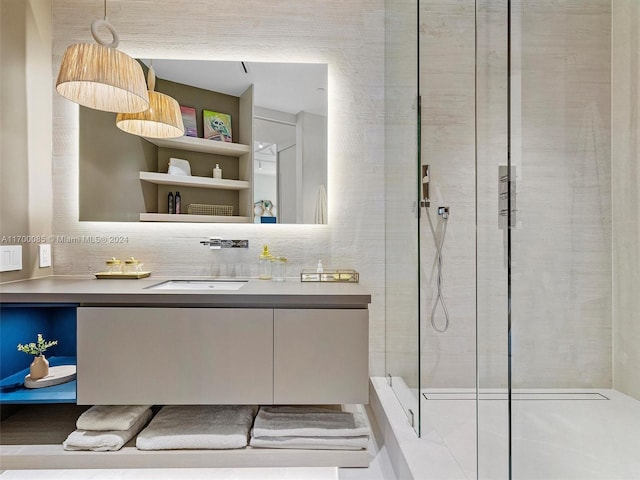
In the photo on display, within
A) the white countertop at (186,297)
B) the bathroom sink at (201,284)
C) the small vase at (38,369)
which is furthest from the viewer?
the bathroom sink at (201,284)

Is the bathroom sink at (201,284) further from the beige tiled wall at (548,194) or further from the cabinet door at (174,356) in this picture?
the beige tiled wall at (548,194)

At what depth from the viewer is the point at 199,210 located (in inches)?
83.4

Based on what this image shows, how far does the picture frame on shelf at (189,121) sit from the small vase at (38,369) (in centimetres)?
128

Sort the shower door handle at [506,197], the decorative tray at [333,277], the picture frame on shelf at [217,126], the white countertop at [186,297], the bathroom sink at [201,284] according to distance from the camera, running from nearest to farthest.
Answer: the shower door handle at [506,197], the white countertop at [186,297], the bathroom sink at [201,284], the decorative tray at [333,277], the picture frame on shelf at [217,126]

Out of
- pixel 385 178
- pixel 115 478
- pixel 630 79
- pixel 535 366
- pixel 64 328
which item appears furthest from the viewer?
pixel 385 178

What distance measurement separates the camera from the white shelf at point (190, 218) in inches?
82.0

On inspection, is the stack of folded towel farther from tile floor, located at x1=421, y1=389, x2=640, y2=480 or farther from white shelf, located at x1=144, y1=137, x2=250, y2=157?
white shelf, located at x1=144, y1=137, x2=250, y2=157

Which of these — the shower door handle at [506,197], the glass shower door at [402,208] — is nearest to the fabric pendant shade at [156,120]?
the glass shower door at [402,208]

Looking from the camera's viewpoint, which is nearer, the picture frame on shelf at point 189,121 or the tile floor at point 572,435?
the tile floor at point 572,435

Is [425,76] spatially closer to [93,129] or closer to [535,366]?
[535,366]

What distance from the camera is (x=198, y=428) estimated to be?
1.65 metres

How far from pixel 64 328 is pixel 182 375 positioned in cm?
91

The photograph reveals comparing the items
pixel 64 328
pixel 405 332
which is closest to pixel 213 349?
pixel 405 332

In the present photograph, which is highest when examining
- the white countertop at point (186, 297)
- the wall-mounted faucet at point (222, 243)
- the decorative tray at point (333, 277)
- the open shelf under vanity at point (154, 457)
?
the wall-mounted faucet at point (222, 243)
